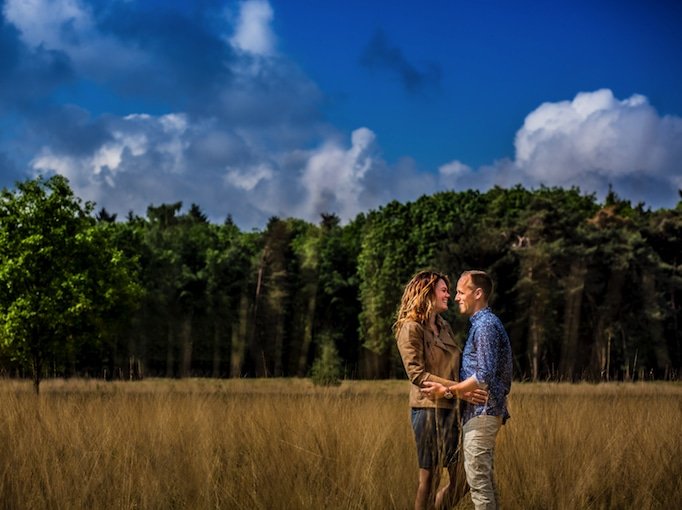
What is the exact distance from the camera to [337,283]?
50.9m

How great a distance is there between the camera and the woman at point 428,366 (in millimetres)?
5285

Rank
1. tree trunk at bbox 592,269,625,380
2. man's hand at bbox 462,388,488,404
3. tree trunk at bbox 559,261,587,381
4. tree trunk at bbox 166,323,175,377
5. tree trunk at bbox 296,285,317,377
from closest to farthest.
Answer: man's hand at bbox 462,388,488,404 < tree trunk at bbox 559,261,587,381 < tree trunk at bbox 592,269,625,380 < tree trunk at bbox 166,323,175,377 < tree trunk at bbox 296,285,317,377

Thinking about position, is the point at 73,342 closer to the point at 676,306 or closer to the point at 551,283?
the point at 551,283

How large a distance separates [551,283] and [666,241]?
10.2 m

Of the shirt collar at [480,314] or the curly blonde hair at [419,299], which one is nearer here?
the shirt collar at [480,314]

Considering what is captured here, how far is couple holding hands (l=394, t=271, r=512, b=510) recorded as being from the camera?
16.1ft

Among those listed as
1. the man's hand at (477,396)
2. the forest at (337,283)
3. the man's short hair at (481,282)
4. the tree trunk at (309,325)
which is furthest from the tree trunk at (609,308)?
the man's hand at (477,396)

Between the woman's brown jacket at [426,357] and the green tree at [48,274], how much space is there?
1828 centimetres

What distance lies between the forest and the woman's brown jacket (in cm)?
1856

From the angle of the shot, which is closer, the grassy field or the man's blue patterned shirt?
the man's blue patterned shirt

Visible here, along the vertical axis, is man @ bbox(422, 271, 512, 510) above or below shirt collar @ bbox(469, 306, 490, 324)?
below

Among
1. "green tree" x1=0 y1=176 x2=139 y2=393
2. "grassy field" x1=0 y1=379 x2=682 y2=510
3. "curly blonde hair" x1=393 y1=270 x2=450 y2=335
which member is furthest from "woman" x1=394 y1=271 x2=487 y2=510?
"green tree" x1=0 y1=176 x2=139 y2=393

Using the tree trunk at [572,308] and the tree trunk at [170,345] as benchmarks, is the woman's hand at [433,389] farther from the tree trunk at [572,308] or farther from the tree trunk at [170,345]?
the tree trunk at [170,345]

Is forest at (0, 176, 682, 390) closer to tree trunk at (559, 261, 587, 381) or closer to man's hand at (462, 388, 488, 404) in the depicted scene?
tree trunk at (559, 261, 587, 381)
